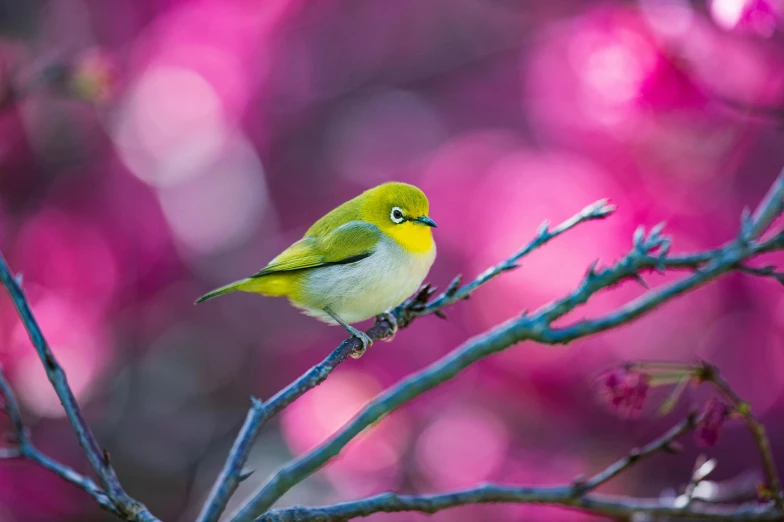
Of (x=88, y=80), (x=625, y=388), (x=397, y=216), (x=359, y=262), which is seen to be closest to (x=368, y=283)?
(x=359, y=262)

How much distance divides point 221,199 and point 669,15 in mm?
2292

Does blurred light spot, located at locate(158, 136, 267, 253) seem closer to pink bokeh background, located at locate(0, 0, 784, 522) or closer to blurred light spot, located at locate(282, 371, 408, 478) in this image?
pink bokeh background, located at locate(0, 0, 784, 522)

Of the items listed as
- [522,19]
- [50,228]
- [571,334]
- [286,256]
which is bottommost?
[571,334]

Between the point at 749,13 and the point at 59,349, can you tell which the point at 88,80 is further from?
the point at 749,13

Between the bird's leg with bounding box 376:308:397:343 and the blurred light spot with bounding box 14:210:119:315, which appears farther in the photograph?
the blurred light spot with bounding box 14:210:119:315

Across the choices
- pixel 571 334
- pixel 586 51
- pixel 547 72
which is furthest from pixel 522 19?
pixel 571 334

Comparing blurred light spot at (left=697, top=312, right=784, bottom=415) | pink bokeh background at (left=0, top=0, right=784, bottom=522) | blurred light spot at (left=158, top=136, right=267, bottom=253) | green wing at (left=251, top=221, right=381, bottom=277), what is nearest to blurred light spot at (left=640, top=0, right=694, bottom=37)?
pink bokeh background at (left=0, top=0, right=784, bottom=522)

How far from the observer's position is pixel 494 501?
4.90 feet

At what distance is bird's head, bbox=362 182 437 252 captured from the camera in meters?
2.47

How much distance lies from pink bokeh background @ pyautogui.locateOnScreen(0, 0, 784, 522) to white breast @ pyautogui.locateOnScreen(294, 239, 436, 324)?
0.61 metres

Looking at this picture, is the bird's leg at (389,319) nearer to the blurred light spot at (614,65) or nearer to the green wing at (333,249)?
the green wing at (333,249)

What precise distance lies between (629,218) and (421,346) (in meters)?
0.94

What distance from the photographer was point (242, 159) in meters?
4.02

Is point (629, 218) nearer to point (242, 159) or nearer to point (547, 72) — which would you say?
point (547, 72)
